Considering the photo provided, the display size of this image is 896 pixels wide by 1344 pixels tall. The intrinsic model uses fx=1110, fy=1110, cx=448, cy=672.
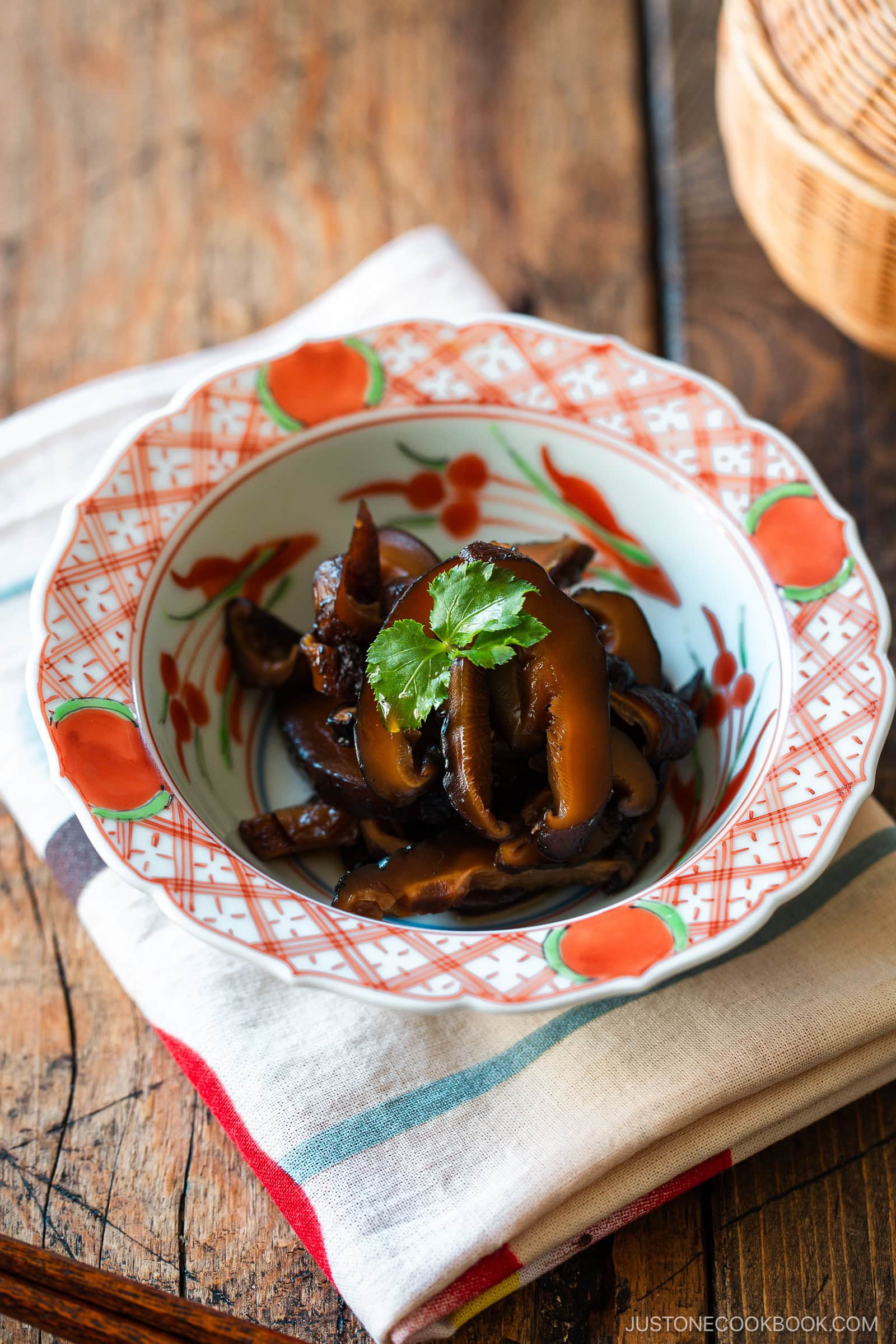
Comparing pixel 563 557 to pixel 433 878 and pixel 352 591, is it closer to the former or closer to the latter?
pixel 352 591

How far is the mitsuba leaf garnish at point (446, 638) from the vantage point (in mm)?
1597

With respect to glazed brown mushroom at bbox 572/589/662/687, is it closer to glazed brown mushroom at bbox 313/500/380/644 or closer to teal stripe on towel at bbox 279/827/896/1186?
glazed brown mushroom at bbox 313/500/380/644

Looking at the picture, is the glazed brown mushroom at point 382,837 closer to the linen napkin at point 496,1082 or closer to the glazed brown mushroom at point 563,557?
the linen napkin at point 496,1082

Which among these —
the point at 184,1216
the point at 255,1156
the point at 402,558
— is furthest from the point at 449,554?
the point at 184,1216

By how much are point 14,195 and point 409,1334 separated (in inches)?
120

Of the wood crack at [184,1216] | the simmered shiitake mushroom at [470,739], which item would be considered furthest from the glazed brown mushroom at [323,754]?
the wood crack at [184,1216]

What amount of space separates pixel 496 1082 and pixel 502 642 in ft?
2.33

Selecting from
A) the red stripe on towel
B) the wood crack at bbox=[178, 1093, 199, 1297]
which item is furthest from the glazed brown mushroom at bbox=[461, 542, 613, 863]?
the wood crack at bbox=[178, 1093, 199, 1297]

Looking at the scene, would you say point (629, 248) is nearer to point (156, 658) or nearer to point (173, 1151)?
point (156, 658)

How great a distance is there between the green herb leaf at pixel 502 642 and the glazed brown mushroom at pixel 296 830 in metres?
0.42

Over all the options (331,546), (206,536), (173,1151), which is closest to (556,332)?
(331,546)

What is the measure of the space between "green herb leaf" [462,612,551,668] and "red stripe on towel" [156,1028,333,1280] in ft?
2.65

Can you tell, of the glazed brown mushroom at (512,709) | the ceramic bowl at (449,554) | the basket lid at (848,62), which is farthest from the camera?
the basket lid at (848,62)

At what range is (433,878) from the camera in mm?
1693
